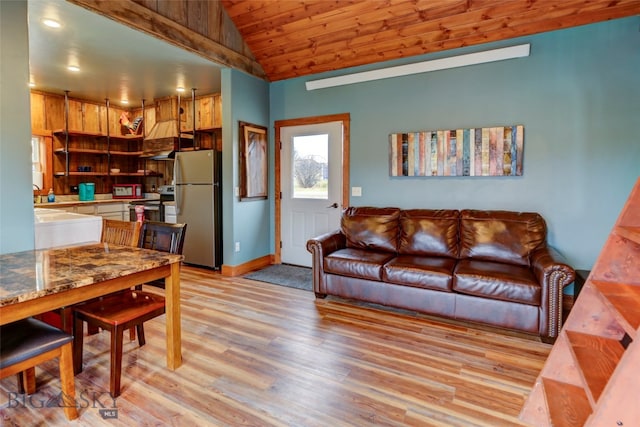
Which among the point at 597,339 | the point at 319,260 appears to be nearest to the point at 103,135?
the point at 319,260

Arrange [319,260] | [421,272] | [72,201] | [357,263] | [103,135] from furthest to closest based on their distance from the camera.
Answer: [103,135]
[72,201]
[319,260]
[357,263]
[421,272]

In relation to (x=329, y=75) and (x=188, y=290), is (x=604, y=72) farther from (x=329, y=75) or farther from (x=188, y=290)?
(x=188, y=290)

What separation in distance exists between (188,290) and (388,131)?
2913mm

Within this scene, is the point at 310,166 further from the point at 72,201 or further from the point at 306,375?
the point at 72,201

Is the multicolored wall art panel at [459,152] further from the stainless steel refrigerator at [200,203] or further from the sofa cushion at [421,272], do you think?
the stainless steel refrigerator at [200,203]

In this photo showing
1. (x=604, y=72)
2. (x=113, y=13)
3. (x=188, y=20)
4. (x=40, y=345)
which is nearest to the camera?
(x=40, y=345)

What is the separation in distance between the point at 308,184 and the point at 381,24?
2.07 m

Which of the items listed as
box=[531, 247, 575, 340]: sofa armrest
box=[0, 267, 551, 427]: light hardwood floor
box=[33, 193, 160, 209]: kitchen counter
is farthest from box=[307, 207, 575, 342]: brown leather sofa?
box=[33, 193, 160, 209]: kitchen counter

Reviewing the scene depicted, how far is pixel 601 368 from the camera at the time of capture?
→ 4.50ft

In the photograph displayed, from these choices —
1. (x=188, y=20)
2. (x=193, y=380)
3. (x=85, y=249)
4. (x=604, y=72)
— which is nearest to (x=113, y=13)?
(x=188, y=20)

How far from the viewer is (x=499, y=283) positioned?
105 inches

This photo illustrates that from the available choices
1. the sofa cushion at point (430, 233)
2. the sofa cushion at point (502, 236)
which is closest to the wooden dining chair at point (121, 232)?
the sofa cushion at point (430, 233)

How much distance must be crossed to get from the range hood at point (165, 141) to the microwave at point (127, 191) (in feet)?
3.16

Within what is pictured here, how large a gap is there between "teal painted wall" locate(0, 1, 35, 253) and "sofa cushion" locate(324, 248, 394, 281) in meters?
2.39
